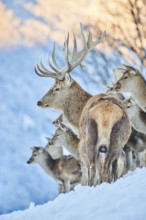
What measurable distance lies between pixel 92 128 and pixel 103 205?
2136 millimetres

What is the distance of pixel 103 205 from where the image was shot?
186 inches

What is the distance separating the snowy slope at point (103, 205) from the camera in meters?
4.35

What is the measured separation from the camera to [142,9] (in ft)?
52.8

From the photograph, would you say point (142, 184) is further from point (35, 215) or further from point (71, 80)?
point (71, 80)

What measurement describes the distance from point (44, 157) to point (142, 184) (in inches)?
382

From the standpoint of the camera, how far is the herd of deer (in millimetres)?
6785

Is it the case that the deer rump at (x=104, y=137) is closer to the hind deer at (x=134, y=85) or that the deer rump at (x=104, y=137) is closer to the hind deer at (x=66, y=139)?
the hind deer at (x=134, y=85)

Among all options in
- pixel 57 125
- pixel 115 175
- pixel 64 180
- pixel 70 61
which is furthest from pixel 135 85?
pixel 115 175

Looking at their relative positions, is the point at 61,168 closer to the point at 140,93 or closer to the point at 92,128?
the point at 140,93

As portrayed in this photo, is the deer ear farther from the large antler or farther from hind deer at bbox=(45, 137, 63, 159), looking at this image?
hind deer at bbox=(45, 137, 63, 159)

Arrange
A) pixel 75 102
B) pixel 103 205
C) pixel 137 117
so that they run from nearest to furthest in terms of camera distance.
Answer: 1. pixel 103 205
2. pixel 75 102
3. pixel 137 117

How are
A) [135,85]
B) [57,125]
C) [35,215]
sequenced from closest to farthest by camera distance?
[35,215]
[135,85]
[57,125]

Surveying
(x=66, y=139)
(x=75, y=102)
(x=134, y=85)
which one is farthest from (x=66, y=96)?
(x=66, y=139)

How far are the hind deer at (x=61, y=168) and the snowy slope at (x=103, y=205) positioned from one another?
22.4 feet
